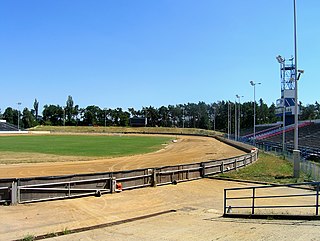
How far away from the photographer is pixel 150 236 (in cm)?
1072

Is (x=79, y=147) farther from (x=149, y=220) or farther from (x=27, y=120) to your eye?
(x=27, y=120)

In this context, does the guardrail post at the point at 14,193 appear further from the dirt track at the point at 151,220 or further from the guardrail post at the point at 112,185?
the guardrail post at the point at 112,185

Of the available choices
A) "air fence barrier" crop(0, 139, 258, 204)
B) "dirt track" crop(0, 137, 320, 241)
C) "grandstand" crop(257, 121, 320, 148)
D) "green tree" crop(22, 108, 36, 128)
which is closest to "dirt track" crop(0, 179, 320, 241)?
"dirt track" crop(0, 137, 320, 241)

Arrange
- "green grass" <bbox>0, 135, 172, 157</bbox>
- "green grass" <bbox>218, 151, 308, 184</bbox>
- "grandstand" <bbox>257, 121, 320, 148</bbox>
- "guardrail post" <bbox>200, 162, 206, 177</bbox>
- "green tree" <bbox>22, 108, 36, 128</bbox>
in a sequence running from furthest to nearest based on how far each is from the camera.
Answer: "green tree" <bbox>22, 108, 36, 128</bbox> < "grandstand" <bbox>257, 121, 320, 148</bbox> < "green grass" <bbox>0, 135, 172, 157</bbox> < "guardrail post" <bbox>200, 162, 206, 177</bbox> < "green grass" <bbox>218, 151, 308, 184</bbox>

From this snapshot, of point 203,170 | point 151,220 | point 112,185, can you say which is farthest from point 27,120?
point 151,220

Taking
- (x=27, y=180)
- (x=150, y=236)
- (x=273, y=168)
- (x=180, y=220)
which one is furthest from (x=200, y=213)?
(x=273, y=168)

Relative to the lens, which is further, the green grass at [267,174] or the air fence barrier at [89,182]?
the green grass at [267,174]

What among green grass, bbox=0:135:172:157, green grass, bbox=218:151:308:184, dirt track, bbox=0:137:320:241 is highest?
dirt track, bbox=0:137:320:241

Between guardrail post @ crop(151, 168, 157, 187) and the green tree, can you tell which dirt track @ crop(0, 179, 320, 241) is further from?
the green tree

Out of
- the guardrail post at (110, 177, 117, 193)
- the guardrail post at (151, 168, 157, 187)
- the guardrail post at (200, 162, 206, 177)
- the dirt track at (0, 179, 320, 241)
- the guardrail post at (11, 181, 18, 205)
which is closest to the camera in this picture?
the dirt track at (0, 179, 320, 241)

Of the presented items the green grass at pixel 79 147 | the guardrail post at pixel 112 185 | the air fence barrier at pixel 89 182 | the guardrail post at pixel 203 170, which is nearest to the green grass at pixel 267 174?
the guardrail post at pixel 203 170

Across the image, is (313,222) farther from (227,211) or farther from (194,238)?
(227,211)

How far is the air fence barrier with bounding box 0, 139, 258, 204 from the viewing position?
53.8 feet

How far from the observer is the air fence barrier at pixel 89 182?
1639 cm
